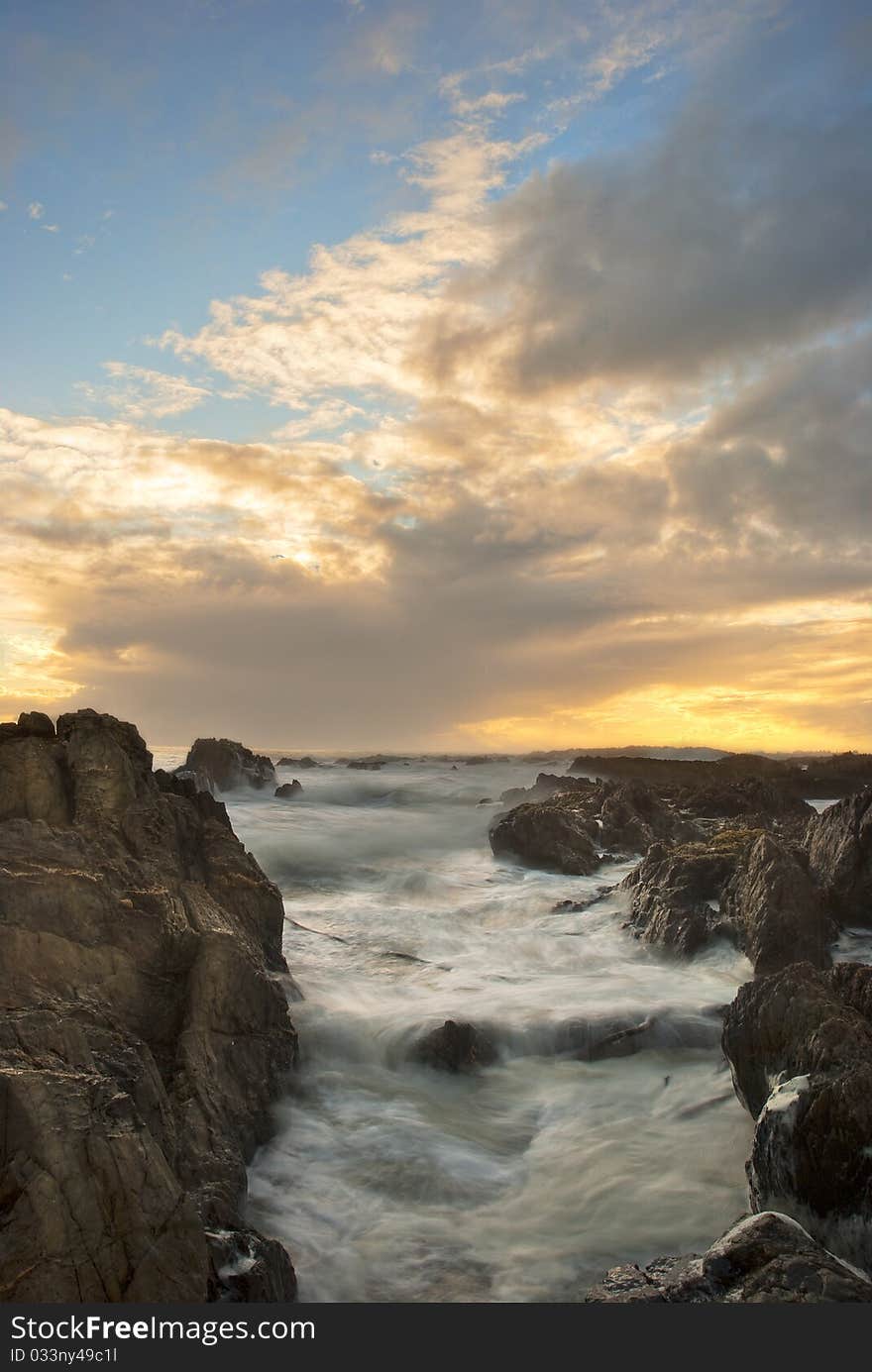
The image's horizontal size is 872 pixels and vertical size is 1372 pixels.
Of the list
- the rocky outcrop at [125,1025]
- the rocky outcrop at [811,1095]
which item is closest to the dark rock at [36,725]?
the rocky outcrop at [125,1025]

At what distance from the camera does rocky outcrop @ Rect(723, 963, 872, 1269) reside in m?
6.69

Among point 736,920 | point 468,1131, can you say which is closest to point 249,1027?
point 468,1131

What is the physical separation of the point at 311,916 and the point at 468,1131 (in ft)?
31.4

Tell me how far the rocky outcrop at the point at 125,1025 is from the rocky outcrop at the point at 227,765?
27740 millimetres

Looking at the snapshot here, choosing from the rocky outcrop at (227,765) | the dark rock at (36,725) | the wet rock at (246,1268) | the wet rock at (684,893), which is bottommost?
the wet rock at (246,1268)

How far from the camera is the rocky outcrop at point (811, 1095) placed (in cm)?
669

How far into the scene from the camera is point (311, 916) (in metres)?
18.7

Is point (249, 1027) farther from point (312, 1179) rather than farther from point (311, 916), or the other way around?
point (311, 916)

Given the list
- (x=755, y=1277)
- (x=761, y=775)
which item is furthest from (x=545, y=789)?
(x=755, y=1277)

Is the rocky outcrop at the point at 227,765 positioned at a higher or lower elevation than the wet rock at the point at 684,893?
higher

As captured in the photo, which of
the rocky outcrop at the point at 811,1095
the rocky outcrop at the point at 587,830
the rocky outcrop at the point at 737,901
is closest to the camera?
the rocky outcrop at the point at 811,1095

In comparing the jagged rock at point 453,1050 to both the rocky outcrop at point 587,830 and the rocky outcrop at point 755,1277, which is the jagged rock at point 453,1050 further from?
the rocky outcrop at point 587,830

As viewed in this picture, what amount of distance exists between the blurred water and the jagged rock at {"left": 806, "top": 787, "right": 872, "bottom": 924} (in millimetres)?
2579

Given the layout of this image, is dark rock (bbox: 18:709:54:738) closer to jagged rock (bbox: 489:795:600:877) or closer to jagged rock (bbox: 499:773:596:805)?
jagged rock (bbox: 489:795:600:877)
